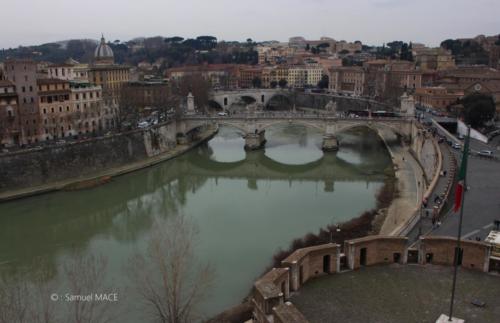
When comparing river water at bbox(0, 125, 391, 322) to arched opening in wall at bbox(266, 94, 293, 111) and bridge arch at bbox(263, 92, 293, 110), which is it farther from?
bridge arch at bbox(263, 92, 293, 110)

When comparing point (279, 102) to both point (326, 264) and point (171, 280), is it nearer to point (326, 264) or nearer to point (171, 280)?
point (171, 280)

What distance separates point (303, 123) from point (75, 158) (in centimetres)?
1234

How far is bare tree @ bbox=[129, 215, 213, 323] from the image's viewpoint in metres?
7.85

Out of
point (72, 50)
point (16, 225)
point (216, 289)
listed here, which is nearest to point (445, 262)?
point (216, 289)

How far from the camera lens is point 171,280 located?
9070 millimetres

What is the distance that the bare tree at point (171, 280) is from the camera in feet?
25.7

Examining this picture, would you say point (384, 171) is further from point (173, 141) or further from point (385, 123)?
point (173, 141)

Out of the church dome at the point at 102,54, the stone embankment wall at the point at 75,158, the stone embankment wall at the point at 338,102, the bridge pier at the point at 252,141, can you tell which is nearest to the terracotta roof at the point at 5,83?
the stone embankment wall at the point at 75,158

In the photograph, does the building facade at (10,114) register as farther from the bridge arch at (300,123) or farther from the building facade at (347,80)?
the building facade at (347,80)

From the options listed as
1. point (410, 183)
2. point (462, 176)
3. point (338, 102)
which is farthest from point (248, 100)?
point (462, 176)

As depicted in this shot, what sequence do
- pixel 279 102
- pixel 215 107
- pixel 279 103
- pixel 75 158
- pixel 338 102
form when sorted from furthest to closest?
pixel 279 102 < pixel 279 103 < pixel 215 107 < pixel 338 102 < pixel 75 158

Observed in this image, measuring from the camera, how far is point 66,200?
1717 cm

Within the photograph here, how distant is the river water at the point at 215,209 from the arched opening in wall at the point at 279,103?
1903 centimetres

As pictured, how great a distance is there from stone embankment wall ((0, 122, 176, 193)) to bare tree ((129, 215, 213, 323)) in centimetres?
870
